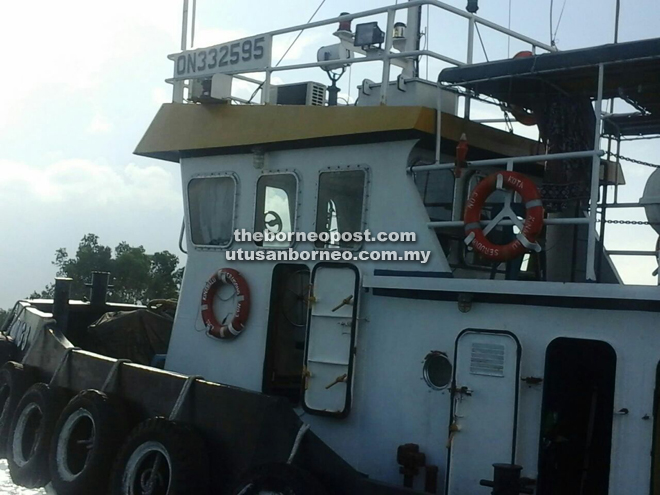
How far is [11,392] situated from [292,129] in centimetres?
380

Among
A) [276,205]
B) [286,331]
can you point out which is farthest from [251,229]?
[286,331]

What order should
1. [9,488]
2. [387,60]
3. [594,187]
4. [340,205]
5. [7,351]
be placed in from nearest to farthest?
[594,187] < [387,60] < [340,205] < [9,488] < [7,351]

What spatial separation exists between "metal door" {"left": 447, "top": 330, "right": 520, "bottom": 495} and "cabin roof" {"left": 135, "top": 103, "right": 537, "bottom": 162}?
5.30 feet

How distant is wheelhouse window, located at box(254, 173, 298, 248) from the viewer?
276 inches

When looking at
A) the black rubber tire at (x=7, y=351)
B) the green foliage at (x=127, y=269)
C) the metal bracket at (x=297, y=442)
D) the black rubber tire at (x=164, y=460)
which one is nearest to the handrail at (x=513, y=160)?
the metal bracket at (x=297, y=442)

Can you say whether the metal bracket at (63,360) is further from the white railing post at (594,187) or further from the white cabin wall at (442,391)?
the white railing post at (594,187)

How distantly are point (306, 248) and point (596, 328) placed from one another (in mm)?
2417

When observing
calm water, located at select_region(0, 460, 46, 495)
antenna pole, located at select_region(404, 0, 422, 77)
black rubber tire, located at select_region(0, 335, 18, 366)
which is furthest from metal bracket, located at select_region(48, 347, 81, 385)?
antenna pole, located at select_region(404, 0, 422, 77)

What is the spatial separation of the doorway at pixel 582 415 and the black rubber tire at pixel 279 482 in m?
1.65

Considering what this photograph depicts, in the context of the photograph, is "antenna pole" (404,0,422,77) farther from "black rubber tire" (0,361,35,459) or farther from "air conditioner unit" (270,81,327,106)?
"black rubber tire" (0,361,35,459)

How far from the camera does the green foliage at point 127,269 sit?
2152 centimetres

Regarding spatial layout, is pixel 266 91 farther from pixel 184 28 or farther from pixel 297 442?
pixel 297 442

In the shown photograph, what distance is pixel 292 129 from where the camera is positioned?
272 inches

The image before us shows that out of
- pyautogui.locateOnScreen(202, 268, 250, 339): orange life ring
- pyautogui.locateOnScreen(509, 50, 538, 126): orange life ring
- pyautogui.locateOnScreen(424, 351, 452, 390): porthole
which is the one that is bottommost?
pyautogui.locateOnScreen(424, 351, 452, 390): porthole
